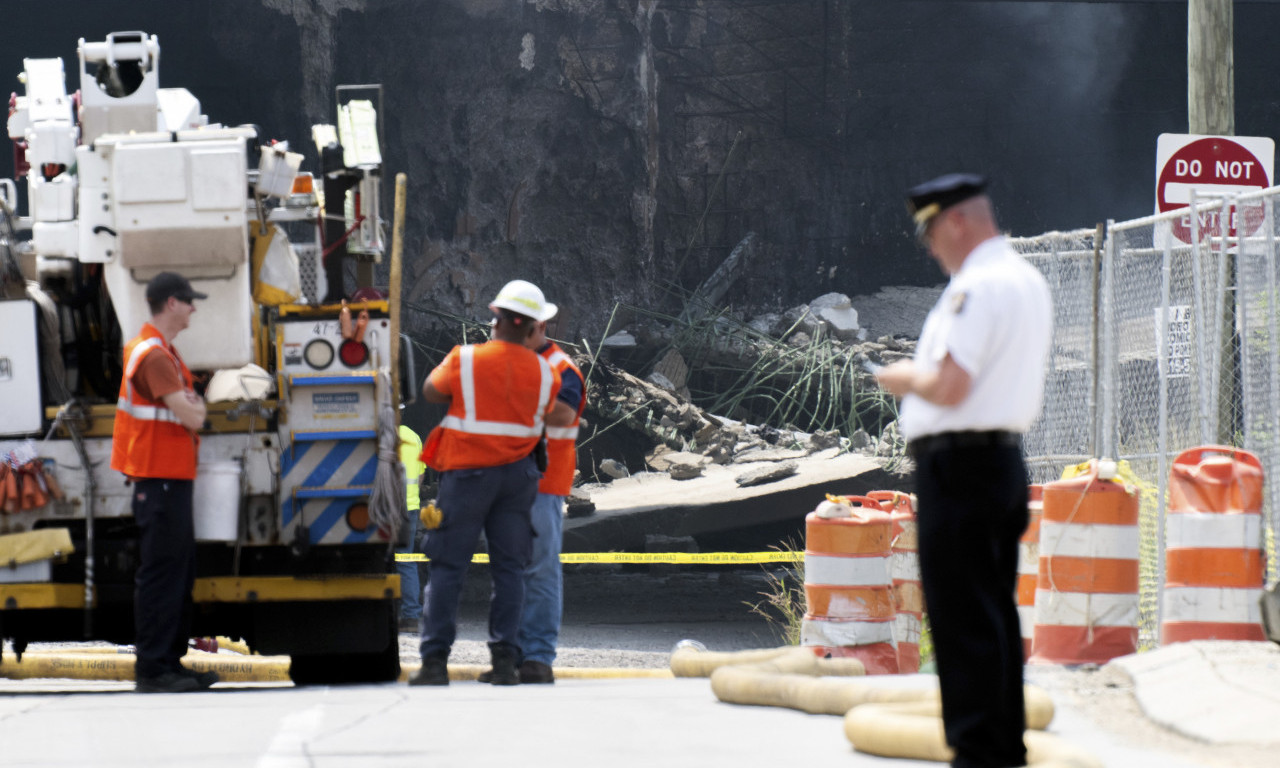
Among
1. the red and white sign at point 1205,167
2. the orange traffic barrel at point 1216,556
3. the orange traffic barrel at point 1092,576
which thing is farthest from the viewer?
the red and white sign at point 1205,167

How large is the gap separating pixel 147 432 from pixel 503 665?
193cm

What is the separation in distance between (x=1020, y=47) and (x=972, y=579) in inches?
860

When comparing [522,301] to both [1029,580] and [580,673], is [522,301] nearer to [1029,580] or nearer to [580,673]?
[580,673]

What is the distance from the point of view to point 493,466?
7.26 meters

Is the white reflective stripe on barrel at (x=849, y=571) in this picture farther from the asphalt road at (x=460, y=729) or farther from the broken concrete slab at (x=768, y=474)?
the broken concrete slab at (x=768, y=474)

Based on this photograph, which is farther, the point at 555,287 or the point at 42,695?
the point at 555,287

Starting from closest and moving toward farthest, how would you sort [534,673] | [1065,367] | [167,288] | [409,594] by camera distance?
1. [167,288]
2. [534,673]
3. [409,594]
4. [1065,367]

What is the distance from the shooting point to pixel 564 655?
34.0 ft

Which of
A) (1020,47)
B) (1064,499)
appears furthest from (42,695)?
(1020,47)

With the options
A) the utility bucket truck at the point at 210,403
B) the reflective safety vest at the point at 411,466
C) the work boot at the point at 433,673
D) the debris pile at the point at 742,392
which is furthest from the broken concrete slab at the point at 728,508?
the work boot at the point at 433,673

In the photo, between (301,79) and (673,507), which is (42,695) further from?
(301,79)

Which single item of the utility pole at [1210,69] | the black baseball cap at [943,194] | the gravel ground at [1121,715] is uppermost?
the utility pole at [1210,69]

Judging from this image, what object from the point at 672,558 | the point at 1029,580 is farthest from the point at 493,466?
the point at 672,558

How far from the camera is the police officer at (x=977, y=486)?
3902 mm
